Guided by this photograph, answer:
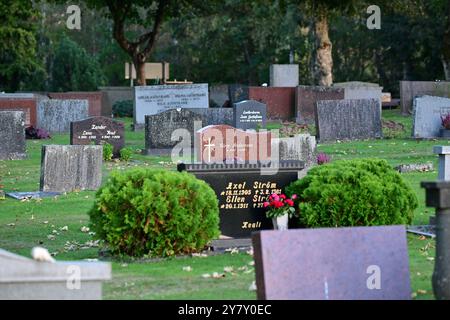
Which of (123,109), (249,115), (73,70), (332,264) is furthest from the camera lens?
(73,70)

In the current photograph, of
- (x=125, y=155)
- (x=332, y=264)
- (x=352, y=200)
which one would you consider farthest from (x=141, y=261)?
(x=125, y=155)

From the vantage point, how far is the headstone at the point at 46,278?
842 cm

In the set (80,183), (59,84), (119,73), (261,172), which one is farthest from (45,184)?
(119,73)

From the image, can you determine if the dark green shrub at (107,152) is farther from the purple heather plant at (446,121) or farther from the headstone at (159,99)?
the headstone at (159,99)

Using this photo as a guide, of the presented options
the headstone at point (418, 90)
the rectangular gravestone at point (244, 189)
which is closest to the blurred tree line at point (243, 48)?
the headstone at point (418, 90)

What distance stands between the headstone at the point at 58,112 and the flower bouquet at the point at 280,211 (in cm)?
2537

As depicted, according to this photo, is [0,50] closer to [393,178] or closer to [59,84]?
[59,84]

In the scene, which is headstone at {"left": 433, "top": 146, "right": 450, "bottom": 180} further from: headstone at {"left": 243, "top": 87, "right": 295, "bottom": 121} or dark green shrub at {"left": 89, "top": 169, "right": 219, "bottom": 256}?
headstone at {"left": 243, "top": 87, "right": 295, "bottom": 121}

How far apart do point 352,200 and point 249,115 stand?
18.4 metres

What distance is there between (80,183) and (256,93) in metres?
21.6

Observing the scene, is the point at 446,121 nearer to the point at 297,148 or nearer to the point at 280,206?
the point at 297,148

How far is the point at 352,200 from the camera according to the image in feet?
48.1

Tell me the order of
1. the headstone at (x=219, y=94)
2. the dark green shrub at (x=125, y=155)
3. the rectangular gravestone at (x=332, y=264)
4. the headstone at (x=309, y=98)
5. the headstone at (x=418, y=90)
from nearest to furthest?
the rectangular gravestone at (x=332, y=264), the dark green shrub at (x=125, y=155), the headstone at (x=309, y=98), the headstone at (x=418, y=90), the headstone at (x=219, y=94)

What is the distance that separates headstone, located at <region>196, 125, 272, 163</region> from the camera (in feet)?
67.9
